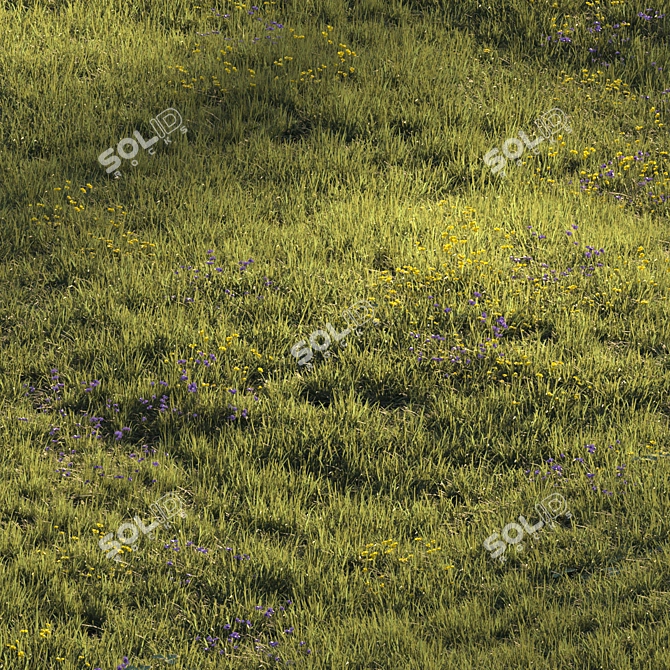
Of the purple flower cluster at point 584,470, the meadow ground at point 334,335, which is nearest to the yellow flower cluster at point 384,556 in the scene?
the meadow ground at point 334,335

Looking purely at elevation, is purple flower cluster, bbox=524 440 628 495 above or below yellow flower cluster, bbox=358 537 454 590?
above

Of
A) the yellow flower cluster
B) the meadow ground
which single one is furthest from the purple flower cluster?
the yellow flower cluster

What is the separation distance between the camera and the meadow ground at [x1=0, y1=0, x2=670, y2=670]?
6301 mm

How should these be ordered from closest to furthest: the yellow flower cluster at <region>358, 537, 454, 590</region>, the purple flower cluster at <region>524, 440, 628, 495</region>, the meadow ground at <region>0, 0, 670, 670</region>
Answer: the meadow ground at <region>0, 0, 670, 670</region>, the yellow flower cluster at <region>358, 537, 454, 590</region>, the purple flower cluster at <region>524, 440, 628, 495</region>

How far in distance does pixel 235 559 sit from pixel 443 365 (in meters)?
2.34

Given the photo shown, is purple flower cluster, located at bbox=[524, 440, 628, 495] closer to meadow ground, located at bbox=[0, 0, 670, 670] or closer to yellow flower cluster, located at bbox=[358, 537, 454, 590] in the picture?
meadow ground, located at bbox=[0, 0, 670, 670]

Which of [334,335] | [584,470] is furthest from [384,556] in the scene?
[334,335]

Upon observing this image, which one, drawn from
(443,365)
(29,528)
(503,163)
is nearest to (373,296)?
(443,365)

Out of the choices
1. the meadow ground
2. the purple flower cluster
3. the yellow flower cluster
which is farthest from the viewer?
the purple flower cluster

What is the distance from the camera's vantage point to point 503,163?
10375mm

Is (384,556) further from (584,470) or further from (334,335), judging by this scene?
(334,335)

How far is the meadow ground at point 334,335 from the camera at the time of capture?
6301 millimetres

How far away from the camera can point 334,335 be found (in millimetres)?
8375

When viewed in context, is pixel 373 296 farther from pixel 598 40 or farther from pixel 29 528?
pixel 598 40
